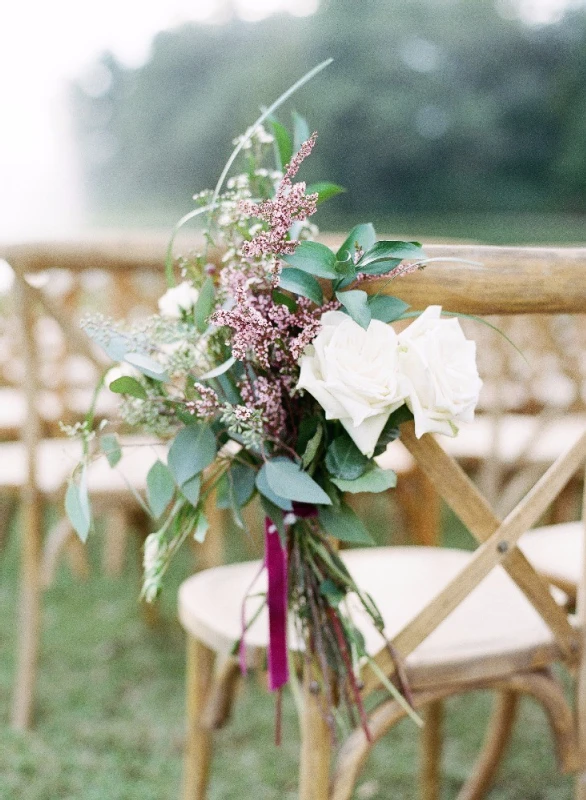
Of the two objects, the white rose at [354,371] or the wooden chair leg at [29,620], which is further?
the wooden chair leg at [29,620]

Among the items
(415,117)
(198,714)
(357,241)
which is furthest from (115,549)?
(415,117)

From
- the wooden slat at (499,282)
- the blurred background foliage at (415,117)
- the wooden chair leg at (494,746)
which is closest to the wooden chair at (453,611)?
the wooden slat at (499,282)

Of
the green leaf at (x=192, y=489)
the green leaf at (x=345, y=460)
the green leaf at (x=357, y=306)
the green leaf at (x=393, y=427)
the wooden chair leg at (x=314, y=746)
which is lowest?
the wooden chair leg at (x=314, y=746)

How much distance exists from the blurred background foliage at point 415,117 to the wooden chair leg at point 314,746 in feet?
41.9

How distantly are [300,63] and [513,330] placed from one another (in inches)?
563

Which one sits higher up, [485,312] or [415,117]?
[415,117]

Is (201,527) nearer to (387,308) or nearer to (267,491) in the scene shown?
(267,491)

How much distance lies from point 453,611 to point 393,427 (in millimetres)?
366

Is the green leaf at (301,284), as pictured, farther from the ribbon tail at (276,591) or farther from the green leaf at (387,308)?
the ribbon tail at (276,591)

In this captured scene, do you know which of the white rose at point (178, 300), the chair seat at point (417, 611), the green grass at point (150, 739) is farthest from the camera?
the green grass at point (150, 739)

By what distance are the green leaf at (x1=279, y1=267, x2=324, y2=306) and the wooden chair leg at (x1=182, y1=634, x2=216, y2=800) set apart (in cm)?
72

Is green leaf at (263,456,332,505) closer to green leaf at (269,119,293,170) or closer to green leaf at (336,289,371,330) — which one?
green leaf at (336,289,371,330)

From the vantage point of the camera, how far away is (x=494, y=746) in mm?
1615

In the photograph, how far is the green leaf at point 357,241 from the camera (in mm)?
754
